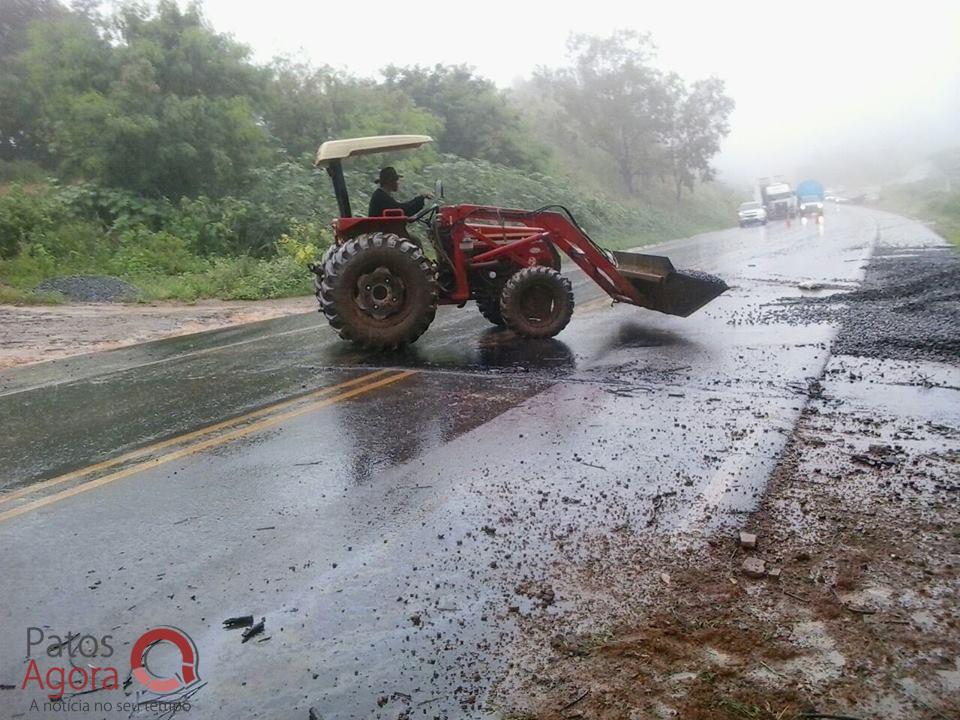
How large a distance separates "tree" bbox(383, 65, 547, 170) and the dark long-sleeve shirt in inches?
989

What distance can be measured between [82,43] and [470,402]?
1772 cm

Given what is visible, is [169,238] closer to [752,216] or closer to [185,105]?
[185,105]

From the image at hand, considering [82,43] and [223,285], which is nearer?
[223,285]

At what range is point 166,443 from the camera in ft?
17.8

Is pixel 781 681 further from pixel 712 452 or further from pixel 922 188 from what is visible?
pixel 922 188

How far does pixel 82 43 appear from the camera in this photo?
1820 centimetres

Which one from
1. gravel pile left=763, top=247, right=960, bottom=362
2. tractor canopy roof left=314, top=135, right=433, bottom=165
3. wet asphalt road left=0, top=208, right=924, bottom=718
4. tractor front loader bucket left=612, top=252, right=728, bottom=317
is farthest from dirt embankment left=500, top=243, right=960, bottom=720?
tractor canopy roof left=314, top=135, right=433, bottom=165

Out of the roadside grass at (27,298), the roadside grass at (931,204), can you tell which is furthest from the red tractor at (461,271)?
the roadside grass at (931,204)

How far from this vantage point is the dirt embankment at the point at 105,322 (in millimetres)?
10250

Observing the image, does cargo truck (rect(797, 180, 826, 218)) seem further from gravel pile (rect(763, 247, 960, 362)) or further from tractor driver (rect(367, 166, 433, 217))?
tractor driver (rect(367, 166, 433, 217))

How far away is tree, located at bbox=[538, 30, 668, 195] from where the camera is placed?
4509cm

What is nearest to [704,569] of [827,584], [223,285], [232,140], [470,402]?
[827,584]

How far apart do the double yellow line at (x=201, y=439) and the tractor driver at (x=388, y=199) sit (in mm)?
2238

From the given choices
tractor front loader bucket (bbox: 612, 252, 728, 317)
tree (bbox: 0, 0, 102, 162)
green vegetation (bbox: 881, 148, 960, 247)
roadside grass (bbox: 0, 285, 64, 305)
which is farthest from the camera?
green vegetation (bbox: 881, 148, 960, 247)
